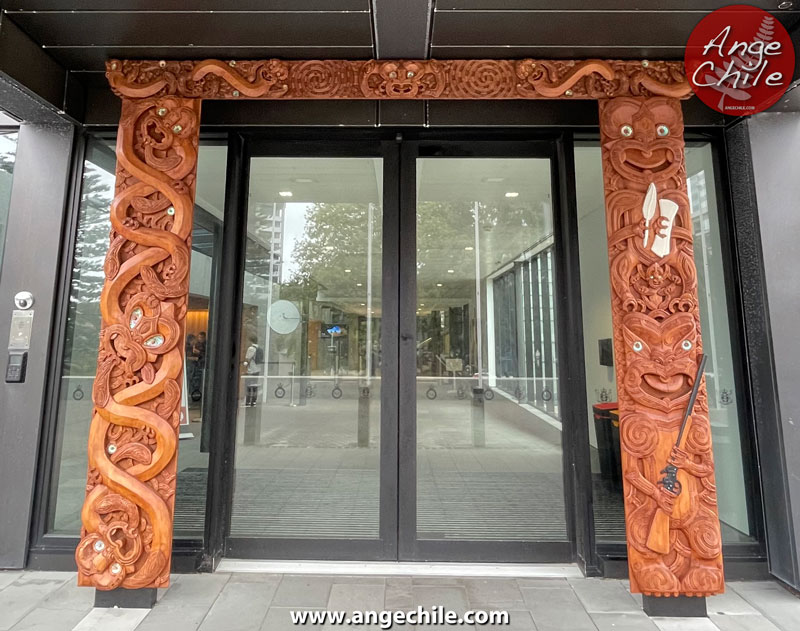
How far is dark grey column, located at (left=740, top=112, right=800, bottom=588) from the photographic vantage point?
233cm

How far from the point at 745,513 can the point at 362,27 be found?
3.54 metres

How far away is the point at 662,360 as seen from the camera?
2.14 m

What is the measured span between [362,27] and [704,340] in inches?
110

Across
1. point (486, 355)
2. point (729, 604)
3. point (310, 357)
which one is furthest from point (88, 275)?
point (729, 604)

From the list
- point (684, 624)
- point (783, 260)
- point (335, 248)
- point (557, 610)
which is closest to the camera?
point (684, 624)

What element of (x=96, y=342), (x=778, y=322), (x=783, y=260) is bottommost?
(x=96, y=342)

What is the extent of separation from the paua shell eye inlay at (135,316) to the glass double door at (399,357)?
680 mm

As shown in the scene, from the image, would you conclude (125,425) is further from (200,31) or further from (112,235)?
(200,31)

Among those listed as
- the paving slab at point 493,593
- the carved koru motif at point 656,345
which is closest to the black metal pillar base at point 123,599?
the paving slab at point 493,593

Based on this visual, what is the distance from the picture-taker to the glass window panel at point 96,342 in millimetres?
2590

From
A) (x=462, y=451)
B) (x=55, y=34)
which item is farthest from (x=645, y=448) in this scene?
(x=55, y=34)

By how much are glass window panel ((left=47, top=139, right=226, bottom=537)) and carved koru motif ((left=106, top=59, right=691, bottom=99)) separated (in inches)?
23.9

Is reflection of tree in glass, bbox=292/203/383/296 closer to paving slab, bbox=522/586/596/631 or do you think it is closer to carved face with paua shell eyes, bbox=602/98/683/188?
carved face with paua shell eyes, bbox=602/98/683/188

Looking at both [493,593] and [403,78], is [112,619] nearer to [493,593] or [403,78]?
[493,593]
